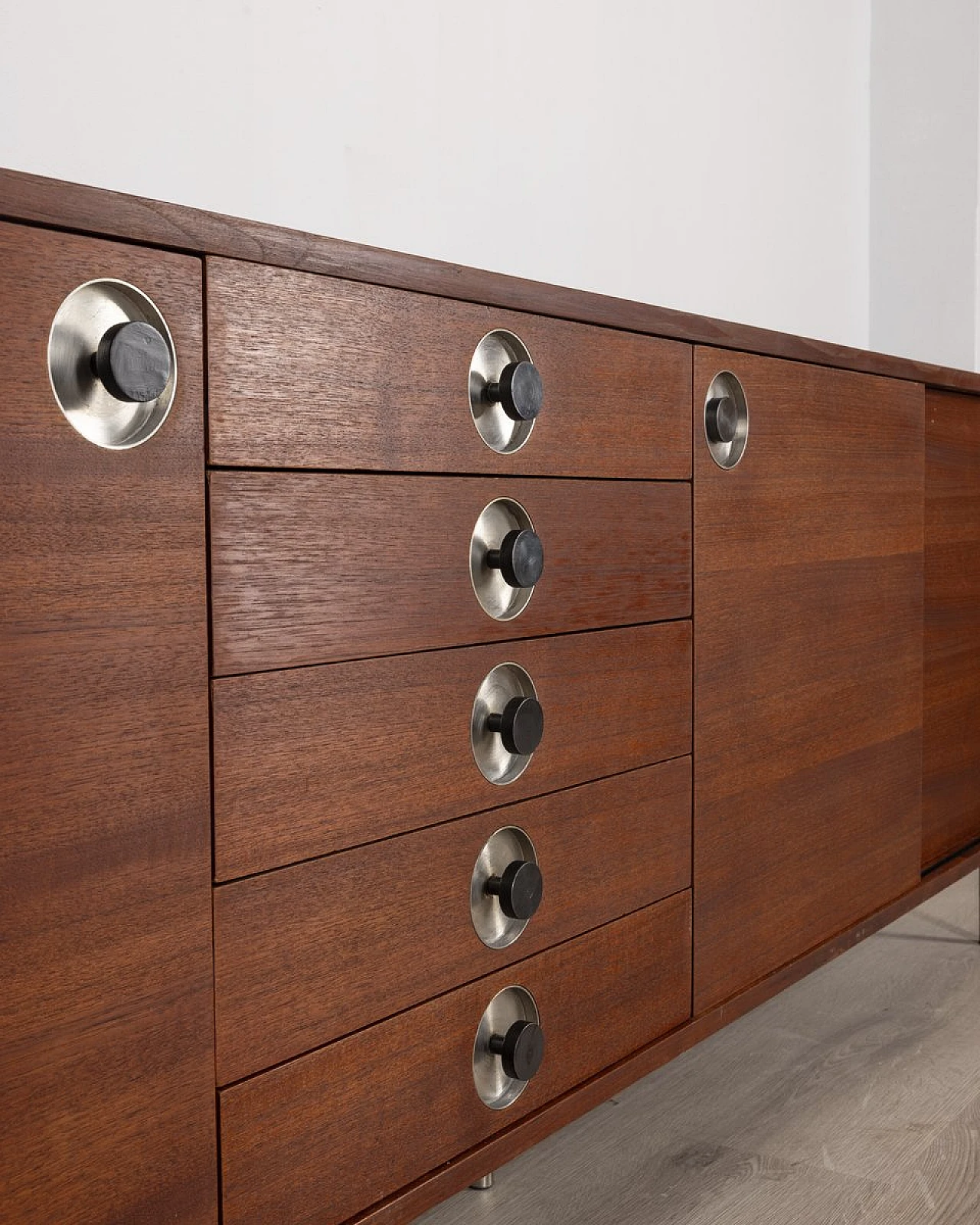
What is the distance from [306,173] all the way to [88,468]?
0.82m

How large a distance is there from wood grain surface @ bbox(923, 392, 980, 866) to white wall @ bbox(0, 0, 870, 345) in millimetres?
529

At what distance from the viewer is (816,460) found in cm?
120

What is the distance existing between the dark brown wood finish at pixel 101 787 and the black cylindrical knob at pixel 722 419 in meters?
0.53

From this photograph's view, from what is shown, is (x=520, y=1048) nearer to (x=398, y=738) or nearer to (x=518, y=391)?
(x=398, y=738)

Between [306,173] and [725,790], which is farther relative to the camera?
[306,173]

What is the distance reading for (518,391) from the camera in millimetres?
829

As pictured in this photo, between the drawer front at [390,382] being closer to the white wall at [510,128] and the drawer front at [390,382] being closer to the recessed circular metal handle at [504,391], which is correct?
the recessed circular metal handle at [504,391]

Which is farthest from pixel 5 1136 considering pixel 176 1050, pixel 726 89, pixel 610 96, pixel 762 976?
pixel 726 89

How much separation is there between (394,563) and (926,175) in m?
1.96

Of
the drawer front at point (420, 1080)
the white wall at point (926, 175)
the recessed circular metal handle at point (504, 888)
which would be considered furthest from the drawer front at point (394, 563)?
the white wall at point (926, 175)

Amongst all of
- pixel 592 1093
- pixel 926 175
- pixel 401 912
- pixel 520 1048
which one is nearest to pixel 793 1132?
pixel 592 1093

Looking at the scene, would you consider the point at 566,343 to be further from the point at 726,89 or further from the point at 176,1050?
the point at 726,89

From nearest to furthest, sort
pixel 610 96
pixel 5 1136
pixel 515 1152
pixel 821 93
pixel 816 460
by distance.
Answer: pixel 5 1136 → pixel 515 1152 → pixel 816 460 → pixel 610 96 → pixel 821 93

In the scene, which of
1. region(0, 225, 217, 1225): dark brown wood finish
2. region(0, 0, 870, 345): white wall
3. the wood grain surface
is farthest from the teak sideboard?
region(0, 0, 870, 345): white wall
